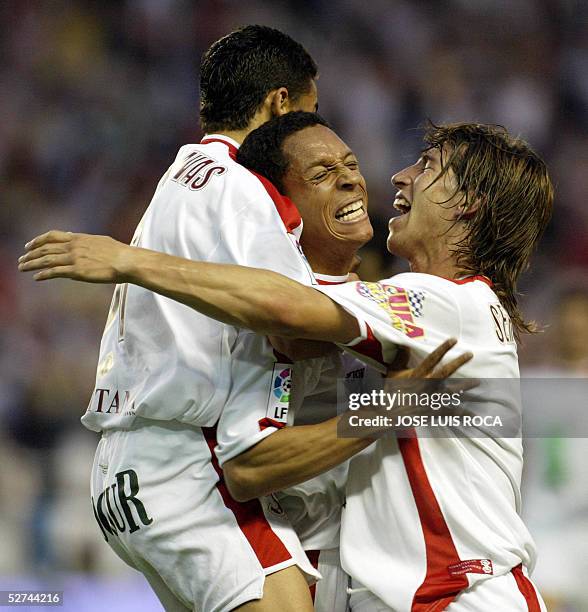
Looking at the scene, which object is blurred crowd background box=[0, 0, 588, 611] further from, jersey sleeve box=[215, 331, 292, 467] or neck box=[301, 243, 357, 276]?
jersey sleeve box=[215, 331, 292, 467]

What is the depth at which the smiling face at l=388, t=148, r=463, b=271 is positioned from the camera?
2.91 meters

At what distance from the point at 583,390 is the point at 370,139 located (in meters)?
3.08

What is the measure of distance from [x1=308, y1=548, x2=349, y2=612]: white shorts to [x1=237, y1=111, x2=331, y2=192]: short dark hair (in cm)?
102

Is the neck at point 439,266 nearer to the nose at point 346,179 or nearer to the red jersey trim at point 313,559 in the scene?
the nose at point 346,179

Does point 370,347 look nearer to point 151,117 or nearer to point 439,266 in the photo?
point 439,266

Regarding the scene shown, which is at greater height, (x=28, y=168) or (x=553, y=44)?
(x=553, y=44)

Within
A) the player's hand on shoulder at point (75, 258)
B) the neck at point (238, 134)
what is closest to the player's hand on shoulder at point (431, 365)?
the player's hand on shoulder at point (75, 258)

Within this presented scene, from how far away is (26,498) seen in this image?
562 cm

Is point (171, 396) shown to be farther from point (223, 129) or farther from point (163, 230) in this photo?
point (223, 129)

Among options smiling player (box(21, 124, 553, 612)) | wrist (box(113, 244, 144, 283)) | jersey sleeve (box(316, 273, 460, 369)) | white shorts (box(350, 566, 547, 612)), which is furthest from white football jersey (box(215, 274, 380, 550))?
wrist (box(113, 244, 144, 283))

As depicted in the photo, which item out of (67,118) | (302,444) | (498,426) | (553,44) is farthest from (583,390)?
(67,118)

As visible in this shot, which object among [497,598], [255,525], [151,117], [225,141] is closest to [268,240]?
[225,141]

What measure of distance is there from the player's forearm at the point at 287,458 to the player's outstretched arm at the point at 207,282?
0.27 m

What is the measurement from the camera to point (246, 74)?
10.6ft
